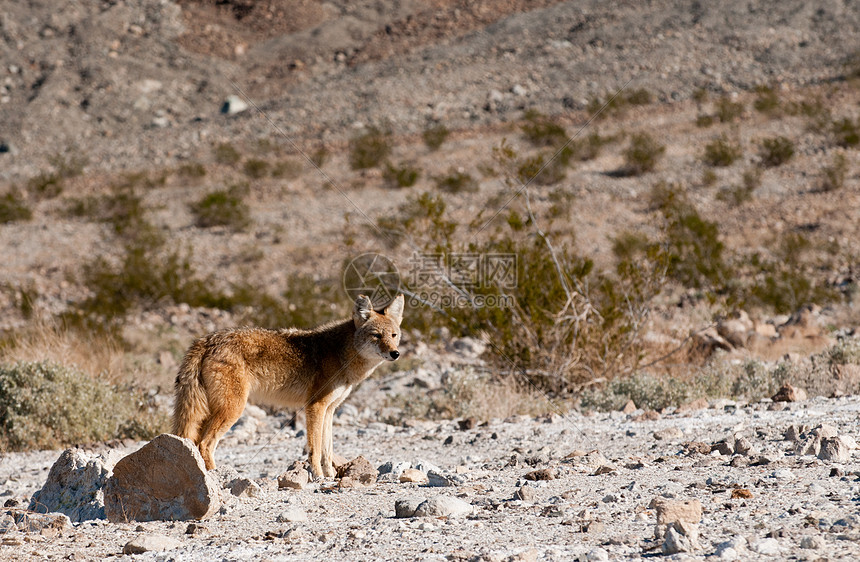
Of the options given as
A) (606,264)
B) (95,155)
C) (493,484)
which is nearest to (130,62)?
(95,155)

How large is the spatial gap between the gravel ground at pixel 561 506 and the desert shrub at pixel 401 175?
18086 mm

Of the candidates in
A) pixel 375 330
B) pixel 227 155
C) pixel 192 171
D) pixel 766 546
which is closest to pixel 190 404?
pixel 375 330

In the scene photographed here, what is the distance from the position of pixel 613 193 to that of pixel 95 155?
848 inches

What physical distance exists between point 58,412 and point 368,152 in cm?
2062

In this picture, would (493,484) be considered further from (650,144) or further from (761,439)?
(650,144)

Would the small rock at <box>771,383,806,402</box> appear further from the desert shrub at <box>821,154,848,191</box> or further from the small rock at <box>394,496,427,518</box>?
the desert shrub at <box>821,154,848,191</box>

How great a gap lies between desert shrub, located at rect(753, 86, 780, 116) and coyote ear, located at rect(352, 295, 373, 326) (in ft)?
83.2

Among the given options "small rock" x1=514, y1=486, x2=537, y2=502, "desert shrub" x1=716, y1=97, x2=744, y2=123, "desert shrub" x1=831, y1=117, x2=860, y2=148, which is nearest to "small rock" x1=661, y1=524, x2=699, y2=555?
"small rock" x1=514, y1=486, x2=537, y2=502

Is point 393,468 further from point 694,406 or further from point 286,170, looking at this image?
point 286,170

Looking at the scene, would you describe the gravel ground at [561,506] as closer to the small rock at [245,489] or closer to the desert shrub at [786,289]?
the small rock at [245,489]

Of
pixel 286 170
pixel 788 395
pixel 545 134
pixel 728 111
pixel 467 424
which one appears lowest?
pixel 467 424

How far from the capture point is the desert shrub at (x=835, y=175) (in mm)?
20172

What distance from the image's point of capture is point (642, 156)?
23.2 meters

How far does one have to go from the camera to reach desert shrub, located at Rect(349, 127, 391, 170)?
85.6 feet
